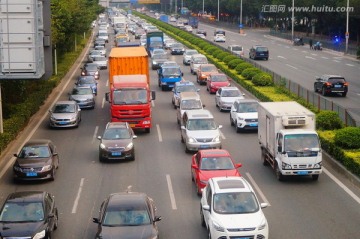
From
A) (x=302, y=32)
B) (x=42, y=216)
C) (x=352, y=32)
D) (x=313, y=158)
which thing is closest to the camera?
(x=42, y=216)

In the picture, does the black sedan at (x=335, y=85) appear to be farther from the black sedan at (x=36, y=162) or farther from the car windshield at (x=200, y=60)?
the black sedan at (x=36, y=162)

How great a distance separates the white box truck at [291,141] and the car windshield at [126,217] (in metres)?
8.62

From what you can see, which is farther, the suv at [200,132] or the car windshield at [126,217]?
the suv at [200,132]

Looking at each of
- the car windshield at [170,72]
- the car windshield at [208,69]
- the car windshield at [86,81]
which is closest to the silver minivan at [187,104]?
the car windshield at [86,81]

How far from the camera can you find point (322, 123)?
33.8 meters

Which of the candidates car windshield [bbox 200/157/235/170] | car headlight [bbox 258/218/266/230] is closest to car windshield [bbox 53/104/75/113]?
car windshield [bbox 200/157/235/170]

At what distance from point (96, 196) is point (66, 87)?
105 feet

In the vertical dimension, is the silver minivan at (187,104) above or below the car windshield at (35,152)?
above

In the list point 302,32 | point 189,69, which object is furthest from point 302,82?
point 302,32

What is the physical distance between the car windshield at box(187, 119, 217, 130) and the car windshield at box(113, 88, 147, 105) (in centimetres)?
418

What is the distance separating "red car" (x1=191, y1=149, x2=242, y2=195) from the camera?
25.1m

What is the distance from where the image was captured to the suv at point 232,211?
1895 cm

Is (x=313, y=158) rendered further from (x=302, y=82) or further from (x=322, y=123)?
(x=302, y=82)

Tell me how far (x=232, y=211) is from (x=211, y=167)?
5.82 m
